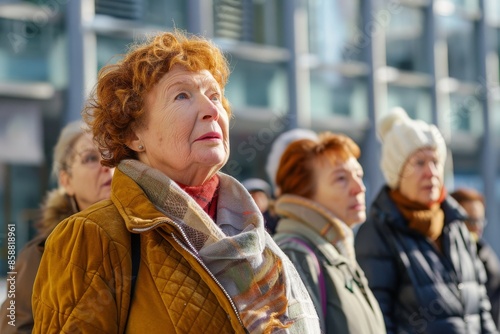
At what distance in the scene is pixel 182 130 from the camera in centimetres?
277

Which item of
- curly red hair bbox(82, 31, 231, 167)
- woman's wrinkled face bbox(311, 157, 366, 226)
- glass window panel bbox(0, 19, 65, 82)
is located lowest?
woman's wrinkled face bbox(311, 157, 366, 226)

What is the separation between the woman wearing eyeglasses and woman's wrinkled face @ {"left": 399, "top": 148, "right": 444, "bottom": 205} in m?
1.83

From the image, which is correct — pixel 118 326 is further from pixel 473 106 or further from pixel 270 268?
pixel 473 106

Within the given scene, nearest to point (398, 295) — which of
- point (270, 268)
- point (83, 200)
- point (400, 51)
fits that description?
point (83, 200)

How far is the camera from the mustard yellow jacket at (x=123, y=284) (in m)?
2.47

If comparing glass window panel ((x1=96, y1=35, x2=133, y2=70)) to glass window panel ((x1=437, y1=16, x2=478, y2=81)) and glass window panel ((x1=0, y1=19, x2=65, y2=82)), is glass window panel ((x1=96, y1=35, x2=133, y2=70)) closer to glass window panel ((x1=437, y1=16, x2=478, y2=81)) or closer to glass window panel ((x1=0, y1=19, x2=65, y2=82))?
glass window panel ((x1=0, y1=19, x2=65, y2=82))

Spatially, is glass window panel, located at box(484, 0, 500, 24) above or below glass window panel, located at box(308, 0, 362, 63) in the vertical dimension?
above

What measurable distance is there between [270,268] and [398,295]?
8.01 feet

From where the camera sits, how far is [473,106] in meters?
18.6

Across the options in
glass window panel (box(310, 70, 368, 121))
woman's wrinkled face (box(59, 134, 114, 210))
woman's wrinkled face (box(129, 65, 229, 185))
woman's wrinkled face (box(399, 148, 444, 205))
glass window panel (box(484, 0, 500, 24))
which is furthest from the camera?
glass window panel (box(484, 0, 500, 24))

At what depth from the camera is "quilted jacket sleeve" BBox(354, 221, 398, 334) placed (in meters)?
4.97

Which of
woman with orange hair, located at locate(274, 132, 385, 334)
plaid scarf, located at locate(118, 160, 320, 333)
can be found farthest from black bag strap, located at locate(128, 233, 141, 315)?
woman with orange hair, located at locate(274, 132, 385, 334)

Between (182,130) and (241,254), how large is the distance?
1.31ft

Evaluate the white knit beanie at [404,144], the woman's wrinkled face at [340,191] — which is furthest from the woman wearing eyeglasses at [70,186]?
the white knit beanie at [404,144]
